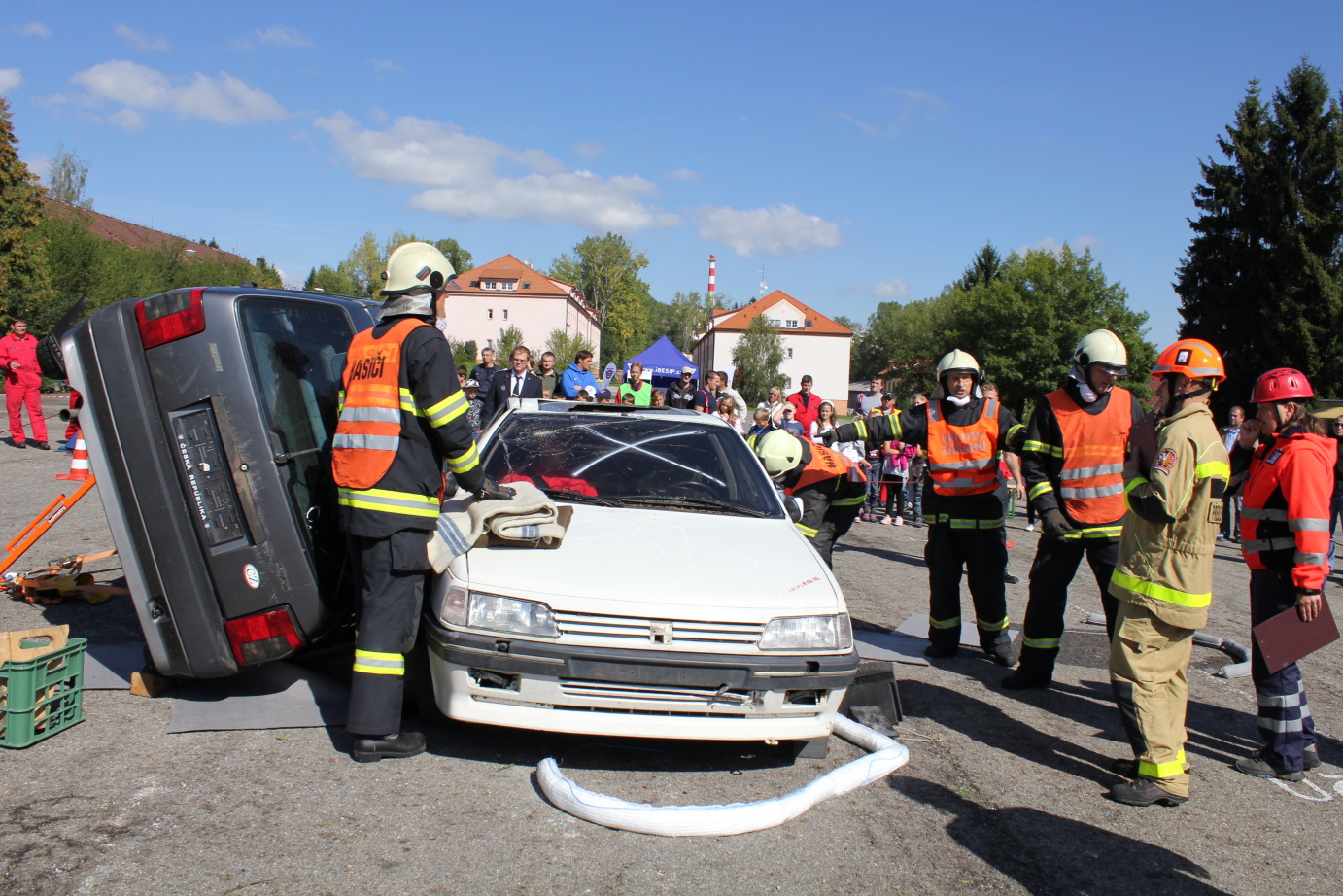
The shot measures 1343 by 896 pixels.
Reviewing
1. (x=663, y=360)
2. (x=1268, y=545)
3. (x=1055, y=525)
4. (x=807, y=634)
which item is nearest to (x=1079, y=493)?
(x=1055, y=525)

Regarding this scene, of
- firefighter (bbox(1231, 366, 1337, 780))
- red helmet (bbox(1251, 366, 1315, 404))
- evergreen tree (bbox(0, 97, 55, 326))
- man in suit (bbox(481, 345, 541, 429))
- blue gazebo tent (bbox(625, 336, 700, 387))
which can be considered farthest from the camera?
evergreen tree (bbox(0, 97, 55, 326))

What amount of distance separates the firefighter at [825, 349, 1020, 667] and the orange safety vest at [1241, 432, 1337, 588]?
143cm

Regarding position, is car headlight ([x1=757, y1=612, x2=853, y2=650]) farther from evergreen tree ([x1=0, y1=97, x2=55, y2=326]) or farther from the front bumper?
evergreen tree ([x1=0, y1=97, x2=55, y2=326])

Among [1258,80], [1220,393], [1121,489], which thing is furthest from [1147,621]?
[1258,80]

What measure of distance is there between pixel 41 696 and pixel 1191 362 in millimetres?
4958

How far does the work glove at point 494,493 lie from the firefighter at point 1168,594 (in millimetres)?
2680

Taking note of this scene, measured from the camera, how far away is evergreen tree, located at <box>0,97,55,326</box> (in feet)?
109

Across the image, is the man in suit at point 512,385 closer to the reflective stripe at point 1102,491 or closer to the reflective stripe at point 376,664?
the reflective stripe at point 1102,491

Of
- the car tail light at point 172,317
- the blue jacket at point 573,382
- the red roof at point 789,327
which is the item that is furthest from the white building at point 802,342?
the car tail light at point 172,317

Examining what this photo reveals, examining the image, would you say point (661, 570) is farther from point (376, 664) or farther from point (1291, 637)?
point (1291, 637)

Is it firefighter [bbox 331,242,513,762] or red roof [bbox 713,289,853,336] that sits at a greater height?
firefighter [bbox 331,242,513,762]

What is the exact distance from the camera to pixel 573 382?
11.8 m

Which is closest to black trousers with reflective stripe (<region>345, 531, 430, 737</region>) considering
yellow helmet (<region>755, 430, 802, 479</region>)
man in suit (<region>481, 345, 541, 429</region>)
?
yellow helmet (<region>755, 430, 802, 479</region>)

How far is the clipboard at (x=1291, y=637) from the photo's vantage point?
3.88 m
